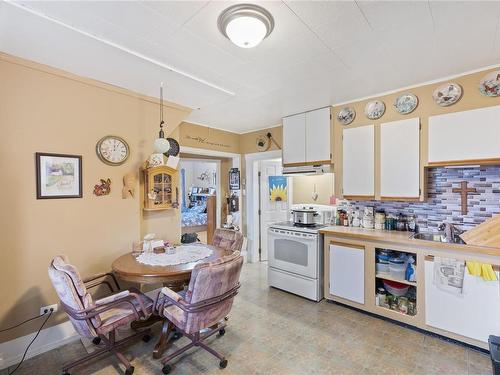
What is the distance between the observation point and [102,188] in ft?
8.61

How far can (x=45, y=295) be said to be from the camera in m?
2.27

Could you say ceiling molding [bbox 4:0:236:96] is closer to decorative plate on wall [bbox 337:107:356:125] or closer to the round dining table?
decorative plate on wall [bbox 337:107:356:125]

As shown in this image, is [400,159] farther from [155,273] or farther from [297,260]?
Answer: [155,273]

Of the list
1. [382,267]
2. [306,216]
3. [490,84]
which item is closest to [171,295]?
[306,216]

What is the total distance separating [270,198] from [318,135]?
1761 millimetres

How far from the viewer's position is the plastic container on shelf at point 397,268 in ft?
8.67

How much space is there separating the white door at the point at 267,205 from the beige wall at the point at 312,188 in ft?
1.08

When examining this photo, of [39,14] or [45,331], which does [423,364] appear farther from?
[39,14]

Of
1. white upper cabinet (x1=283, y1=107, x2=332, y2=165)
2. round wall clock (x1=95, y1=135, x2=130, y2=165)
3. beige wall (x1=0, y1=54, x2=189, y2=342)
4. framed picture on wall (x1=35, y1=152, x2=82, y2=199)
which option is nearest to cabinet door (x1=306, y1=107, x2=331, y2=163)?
white upper cabinet (x1=283, y1=107, x2=332, y2=165)

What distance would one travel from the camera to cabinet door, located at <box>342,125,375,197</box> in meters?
3.04

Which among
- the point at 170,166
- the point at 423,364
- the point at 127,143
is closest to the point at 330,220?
the point at 423,364

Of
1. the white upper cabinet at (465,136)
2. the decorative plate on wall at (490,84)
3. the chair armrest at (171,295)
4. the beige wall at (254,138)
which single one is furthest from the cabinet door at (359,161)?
the chair armrest at (171,295)

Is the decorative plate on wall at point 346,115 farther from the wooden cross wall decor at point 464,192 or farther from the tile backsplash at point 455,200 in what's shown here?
the wooden cross wall decor at point 464,192

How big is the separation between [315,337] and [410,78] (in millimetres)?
2820
